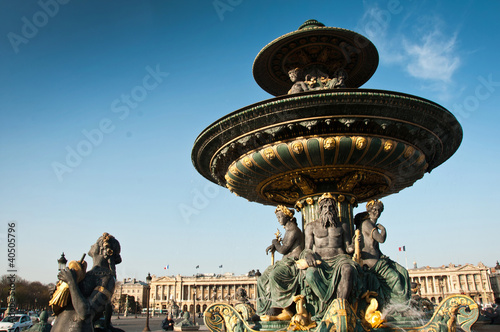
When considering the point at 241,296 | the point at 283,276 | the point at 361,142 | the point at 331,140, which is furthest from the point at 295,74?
the point at 241,296

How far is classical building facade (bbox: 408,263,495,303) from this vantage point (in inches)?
3563

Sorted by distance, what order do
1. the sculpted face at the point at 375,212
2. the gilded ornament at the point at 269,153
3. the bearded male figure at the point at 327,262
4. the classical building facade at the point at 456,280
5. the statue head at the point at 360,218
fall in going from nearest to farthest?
the bearded male figure at the point at 327,262
the gilded ornament at the point at 269,153
the sculpted face at the point at 375,212
the statue head at the point at 360,218
the classical building facade at the point at 456,280

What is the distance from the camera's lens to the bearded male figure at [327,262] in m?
6.05

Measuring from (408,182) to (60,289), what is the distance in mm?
6652

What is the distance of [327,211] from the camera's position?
7.07m

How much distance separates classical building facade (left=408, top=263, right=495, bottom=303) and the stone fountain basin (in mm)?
92517

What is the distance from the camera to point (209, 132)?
7258 mm

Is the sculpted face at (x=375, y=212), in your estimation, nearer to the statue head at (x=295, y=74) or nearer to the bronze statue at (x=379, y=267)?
the bronze statue at (x=379, y=267)

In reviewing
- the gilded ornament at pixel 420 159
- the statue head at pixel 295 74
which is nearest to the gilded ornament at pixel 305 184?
the gilded ornament at pixel 420 159

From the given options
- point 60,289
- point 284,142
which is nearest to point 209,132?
point 284,142

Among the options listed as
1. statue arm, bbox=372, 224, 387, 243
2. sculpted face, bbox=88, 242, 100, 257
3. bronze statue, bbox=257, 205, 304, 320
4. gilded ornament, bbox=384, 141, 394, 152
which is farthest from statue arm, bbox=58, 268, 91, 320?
gilded ornament, bbox=384, 141, 394, 152

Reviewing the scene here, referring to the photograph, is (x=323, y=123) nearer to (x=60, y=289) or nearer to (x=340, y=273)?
(x=340, y=273)

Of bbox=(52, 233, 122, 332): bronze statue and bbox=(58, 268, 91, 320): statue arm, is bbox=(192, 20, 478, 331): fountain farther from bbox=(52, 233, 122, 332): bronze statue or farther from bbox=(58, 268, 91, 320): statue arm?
bbox=(58, 268, 91, 320): statue arm

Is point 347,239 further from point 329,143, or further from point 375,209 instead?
point 329,143
